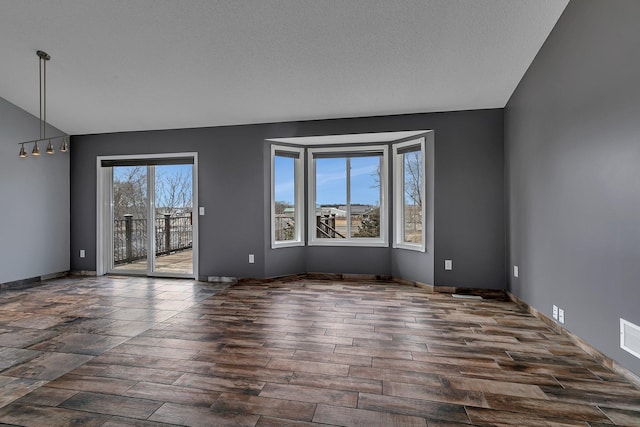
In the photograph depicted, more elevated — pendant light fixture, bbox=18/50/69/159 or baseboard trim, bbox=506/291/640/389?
pendant light fixture, bbox=18/50/69/159

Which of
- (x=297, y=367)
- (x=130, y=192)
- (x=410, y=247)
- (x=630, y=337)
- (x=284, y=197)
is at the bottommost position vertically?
(x=297, y=367)

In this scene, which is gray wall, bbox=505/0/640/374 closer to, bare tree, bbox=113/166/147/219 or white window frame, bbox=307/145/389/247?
white window frame, bbox=307/145/389/247

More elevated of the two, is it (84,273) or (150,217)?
(150,217)

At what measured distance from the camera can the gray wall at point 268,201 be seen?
14.2 ft

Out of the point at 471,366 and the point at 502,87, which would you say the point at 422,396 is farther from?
the point at 502,87

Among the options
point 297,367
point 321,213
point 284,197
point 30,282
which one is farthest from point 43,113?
point 297,367

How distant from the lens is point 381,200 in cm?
524

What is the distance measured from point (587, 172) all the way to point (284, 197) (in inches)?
153

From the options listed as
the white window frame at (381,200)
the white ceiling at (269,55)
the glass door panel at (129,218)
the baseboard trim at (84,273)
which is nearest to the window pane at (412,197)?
the white window frame at (381,200)

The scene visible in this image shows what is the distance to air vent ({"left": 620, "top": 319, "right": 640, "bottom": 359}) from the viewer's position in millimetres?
1984

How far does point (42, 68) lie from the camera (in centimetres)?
388

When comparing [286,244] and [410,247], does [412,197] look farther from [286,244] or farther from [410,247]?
[286,244]

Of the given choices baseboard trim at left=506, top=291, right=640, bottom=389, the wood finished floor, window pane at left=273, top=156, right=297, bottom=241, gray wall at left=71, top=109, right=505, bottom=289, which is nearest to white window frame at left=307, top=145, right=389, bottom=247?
gray wall at left=71, top=109, right=505, bottom=289

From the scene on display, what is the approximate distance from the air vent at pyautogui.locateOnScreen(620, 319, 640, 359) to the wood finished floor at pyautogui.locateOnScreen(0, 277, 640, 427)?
0.73ft
